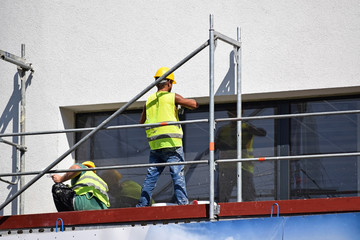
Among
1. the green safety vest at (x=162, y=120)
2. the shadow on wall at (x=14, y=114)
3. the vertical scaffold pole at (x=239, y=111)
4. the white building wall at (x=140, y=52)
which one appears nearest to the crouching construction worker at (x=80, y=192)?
the green safety vest at (x=162, y=120)

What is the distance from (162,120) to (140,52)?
1.83 meters

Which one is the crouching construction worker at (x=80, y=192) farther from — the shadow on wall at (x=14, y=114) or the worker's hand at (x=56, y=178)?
the shadow on wall at (x=14, y=114)

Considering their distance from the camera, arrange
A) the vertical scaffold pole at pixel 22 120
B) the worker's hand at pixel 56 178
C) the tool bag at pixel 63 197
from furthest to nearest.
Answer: the vertical scaffold pole at pixel 22 120 < the worker's hand at pixel 56 178 < the tool bag at pixel 63 197

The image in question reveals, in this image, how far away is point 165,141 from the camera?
34.1 feet

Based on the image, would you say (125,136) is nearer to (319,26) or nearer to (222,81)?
(222,81)

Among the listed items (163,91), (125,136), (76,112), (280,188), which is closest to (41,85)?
(76,112)

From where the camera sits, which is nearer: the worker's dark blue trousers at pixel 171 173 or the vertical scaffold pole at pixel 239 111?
the worker's dark blue trousers at pixel 171 173

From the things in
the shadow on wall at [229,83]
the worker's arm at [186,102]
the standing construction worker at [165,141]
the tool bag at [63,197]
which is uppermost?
the shadow on wall at [229,83]

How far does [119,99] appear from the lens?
1202cm

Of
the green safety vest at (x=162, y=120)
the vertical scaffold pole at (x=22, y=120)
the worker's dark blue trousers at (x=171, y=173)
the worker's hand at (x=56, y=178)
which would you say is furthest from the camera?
the vertical scaffold pole at (x=22, y=120)

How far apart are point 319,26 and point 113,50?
2.99 m

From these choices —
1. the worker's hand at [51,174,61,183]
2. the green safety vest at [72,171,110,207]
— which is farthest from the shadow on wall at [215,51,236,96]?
the worker's hand at [51,174,61,183]

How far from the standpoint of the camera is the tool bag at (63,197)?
35.0 feet

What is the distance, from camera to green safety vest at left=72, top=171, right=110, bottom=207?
1084 centimetres
